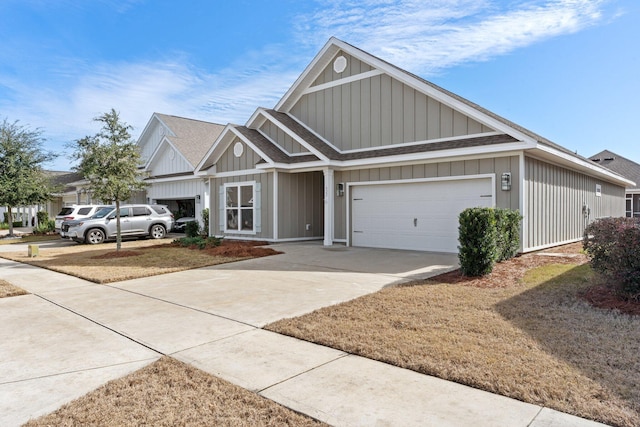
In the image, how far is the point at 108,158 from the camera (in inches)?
520

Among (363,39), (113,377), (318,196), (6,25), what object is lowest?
(113,377)

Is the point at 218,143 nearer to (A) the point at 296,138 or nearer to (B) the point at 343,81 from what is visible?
(A) the point at 296,138

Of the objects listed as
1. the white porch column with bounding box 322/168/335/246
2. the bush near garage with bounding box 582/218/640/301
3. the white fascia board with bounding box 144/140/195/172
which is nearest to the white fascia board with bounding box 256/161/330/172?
the white porch column with bounding box 322/168/335/246

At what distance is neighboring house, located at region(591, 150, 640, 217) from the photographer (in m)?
27.2

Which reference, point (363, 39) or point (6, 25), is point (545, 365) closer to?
point (363, 39)

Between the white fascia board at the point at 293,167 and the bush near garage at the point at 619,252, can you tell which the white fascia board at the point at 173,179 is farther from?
the bush near garage at the point at 619,252

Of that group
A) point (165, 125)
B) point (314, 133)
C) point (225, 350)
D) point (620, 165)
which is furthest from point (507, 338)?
point (620, 165)

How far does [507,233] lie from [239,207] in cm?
1034

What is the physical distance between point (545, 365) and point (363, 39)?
15.2 m

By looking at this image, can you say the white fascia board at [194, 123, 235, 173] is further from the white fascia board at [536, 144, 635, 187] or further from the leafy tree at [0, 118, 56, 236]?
the leafy tree at [0, 118, 56, 236]

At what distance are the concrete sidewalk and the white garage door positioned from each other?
356 centimetres

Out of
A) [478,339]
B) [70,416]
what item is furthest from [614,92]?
[70,416]

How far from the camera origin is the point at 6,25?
1245cm

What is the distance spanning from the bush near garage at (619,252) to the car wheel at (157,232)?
680 inches
